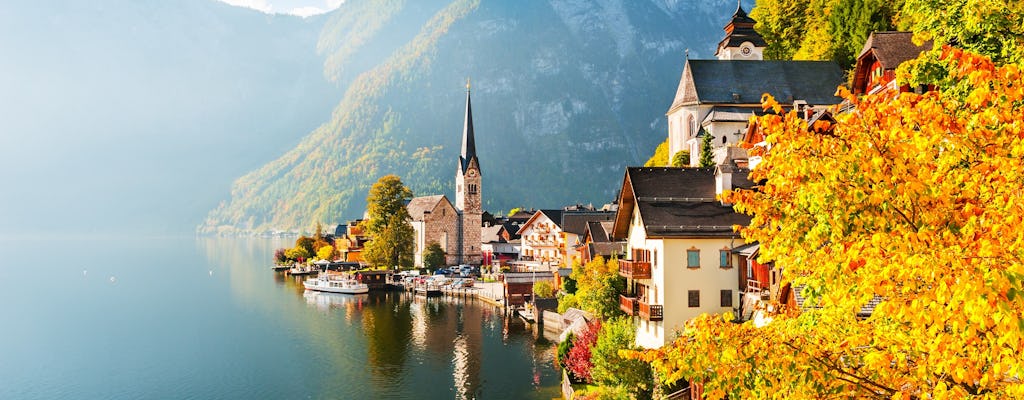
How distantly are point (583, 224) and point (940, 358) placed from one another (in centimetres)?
7657

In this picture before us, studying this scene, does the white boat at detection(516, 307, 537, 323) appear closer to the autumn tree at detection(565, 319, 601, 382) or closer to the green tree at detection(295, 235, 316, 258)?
the autumn tree at detection(565, 319, 601, 382)

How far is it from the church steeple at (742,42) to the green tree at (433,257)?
168ft

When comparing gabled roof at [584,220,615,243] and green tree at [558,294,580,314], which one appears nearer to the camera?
green tree at [558,294,580,314]

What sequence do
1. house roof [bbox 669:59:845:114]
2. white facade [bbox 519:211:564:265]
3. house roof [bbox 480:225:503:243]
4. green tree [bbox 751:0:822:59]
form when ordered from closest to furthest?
1. house roof [bbox 669:59:845:114]
2. green tree [bbox 751:0:822:59]
3. white facade [bbox 519:211:564:265]
4. house roof [bbox 480:225:503:243]

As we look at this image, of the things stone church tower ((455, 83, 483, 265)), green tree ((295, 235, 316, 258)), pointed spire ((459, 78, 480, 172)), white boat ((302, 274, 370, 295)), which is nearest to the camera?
white boat ((302, 274, 370, 295))

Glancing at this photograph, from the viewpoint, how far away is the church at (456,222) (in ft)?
397

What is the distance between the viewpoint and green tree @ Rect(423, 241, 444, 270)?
11588cm

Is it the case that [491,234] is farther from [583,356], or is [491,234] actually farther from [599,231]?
[583,356]

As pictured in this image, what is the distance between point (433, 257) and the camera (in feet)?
382

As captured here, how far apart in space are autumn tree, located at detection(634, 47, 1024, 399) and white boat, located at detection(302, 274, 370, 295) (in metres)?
88.8

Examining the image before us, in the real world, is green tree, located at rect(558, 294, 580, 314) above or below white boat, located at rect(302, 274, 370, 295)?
above

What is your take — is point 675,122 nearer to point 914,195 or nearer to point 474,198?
point 474,198

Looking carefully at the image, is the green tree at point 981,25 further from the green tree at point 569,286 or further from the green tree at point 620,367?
the green tree at point 569,286

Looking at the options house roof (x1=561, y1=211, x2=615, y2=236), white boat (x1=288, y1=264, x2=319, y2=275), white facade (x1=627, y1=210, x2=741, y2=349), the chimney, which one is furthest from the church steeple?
white boat (x1=288, y1=264, x2=319, y2=275)
